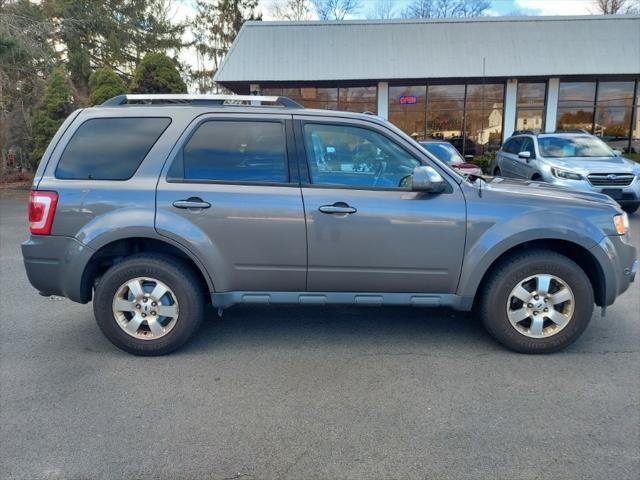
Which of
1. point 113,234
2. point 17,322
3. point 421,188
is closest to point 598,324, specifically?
point 421,188

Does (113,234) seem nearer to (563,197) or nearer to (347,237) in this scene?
(347,237)

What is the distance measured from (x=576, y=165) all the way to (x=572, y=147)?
1112 mm

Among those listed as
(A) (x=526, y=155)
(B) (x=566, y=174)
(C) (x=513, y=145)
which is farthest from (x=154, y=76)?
(B) (x=566, y=174)

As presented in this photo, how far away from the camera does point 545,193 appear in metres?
4.08

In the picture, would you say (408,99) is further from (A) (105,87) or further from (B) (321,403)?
(B) (321,403)

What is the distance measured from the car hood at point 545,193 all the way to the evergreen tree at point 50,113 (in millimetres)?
17049

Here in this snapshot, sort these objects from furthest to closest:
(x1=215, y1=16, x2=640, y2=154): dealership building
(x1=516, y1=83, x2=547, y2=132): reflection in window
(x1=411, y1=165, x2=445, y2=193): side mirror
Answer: (x1=516, y1=83, x2=547, y2=132): reflection in window
(x1=215, y1=16, x2=640, y2=154): dealership building
(x1=411, y1=165, x2=445, y2=193): side mirror

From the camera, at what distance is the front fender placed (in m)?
3.87

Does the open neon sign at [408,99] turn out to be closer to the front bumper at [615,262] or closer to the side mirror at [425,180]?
the front bumper at [615,262]

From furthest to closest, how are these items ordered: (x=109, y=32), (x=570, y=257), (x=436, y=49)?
(x=109, y=32) < (x=436, y=49) < (x=570, y=257)

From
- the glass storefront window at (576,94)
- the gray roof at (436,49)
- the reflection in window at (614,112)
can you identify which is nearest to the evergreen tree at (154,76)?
the gray roof at (436,49)

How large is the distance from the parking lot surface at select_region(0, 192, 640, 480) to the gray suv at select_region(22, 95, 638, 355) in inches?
16.3

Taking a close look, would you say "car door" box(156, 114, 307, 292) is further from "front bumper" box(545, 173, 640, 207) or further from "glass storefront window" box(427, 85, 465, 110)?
"glass storefront window" box(427, 85, 465, 110)

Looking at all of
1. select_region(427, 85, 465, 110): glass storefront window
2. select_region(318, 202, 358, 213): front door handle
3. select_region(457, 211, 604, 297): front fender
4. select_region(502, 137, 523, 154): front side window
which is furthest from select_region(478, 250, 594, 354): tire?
select_region(427, 85, 465, 110): glass storefront window
